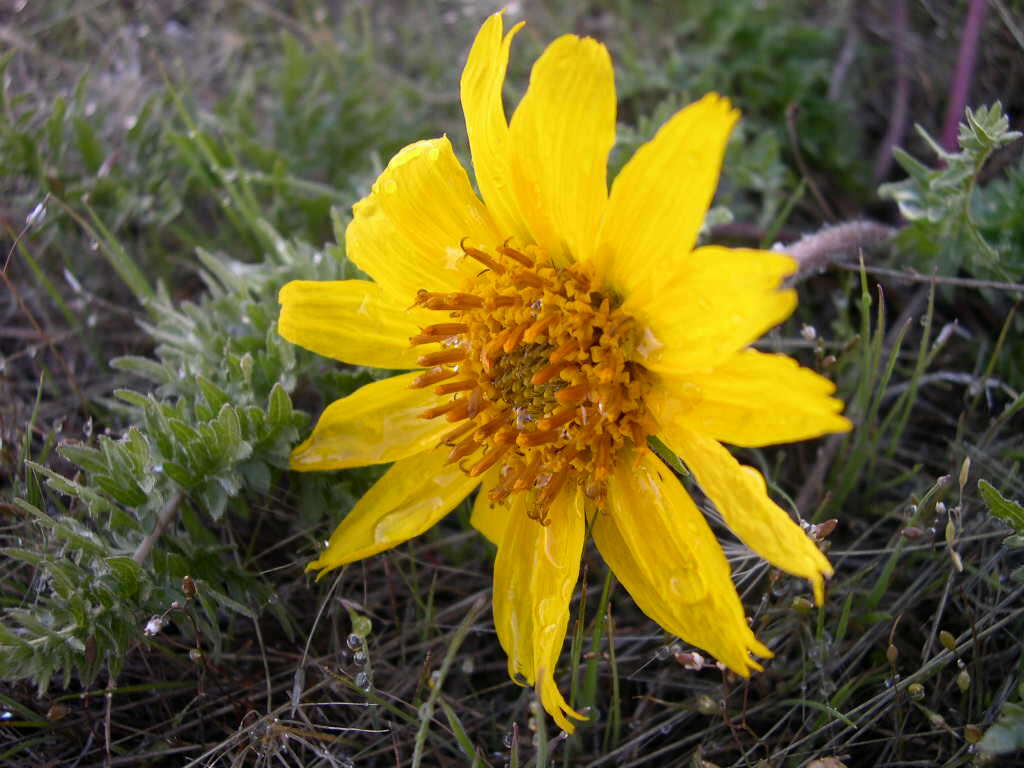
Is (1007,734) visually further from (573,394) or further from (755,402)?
(573,394)

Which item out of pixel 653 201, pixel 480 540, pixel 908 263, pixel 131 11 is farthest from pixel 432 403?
pixel 131 11

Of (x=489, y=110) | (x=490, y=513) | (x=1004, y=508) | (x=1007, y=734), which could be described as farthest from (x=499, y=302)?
(x=1007, y=734)

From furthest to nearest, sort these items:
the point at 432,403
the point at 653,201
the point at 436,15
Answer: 1. the point at 436,15
2. the point at 432,403
3. the point at 653,201

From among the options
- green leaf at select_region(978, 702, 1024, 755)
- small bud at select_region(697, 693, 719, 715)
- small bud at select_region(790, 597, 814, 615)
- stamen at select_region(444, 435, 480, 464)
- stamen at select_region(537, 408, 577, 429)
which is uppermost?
stamen at select_region(537, 408, 577, 429)

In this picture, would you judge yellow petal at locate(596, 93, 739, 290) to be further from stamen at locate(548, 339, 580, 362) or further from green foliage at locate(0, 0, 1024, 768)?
green foliage at locate(0, 0, 1024, 768)

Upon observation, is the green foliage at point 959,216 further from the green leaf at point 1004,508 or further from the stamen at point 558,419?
the stamen at point 558,419

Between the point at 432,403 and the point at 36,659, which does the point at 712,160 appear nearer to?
the point at 432,403

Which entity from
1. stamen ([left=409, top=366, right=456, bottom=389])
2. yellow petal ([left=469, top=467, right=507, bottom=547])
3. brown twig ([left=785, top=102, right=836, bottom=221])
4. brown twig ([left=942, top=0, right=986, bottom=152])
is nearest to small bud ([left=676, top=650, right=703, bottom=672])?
yellow petal ([left=469, top=467, right=507, bottom=547])
